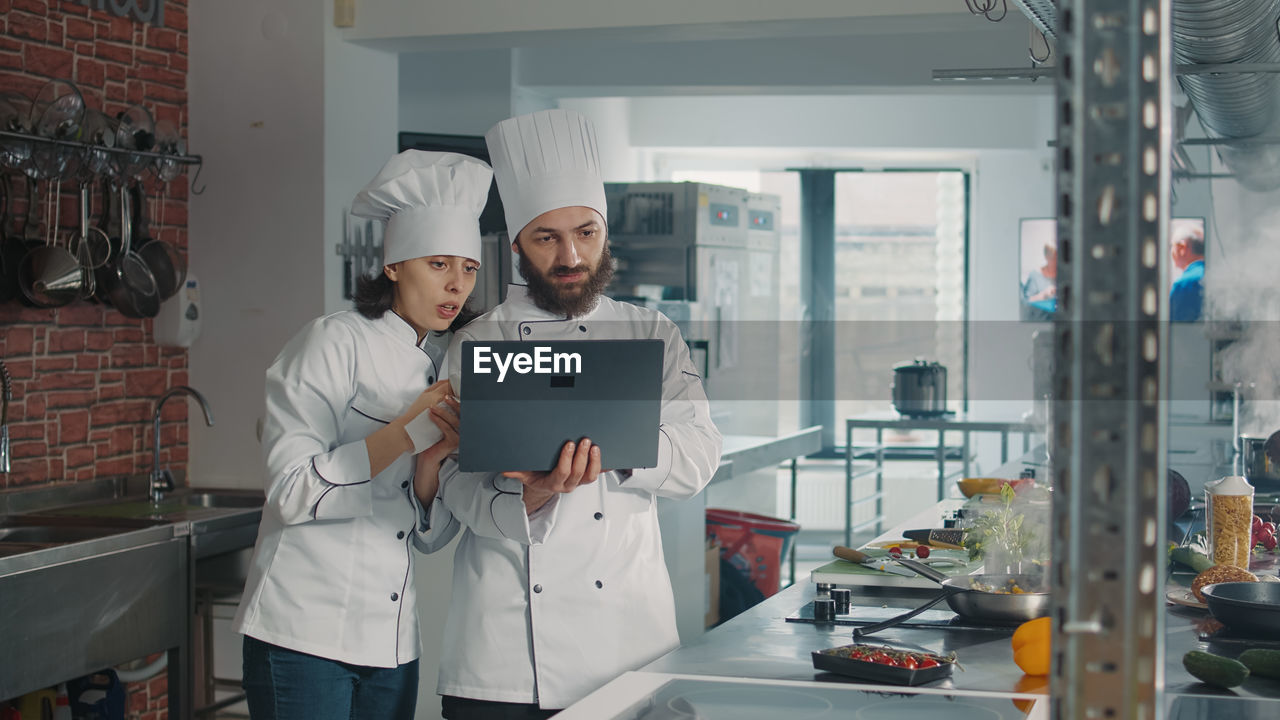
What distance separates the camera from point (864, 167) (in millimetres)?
7980

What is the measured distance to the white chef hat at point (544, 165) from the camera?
212 cm

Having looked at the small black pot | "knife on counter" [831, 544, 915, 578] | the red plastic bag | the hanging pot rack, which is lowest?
the red plastic bag

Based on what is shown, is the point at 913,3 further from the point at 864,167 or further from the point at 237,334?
the point at 864,167

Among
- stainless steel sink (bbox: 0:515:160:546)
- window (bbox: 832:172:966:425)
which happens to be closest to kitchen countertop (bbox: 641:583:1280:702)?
stainless steel sink (bbox: 0:515:160:546)

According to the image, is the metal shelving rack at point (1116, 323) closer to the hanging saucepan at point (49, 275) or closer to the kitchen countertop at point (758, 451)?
the hanging saucepan at point (49, 275)

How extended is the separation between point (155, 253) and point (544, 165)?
73.9 inches

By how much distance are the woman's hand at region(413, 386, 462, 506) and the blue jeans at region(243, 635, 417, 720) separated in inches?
12.7

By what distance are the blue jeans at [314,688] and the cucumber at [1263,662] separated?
136 centimetres

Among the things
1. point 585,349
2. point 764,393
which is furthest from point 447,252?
point 764,393

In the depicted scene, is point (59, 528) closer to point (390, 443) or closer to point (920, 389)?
point (390, 443)

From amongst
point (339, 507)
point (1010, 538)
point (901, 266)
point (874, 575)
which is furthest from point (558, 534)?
point (901, 266)

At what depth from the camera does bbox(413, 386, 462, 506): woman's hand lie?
1911mm

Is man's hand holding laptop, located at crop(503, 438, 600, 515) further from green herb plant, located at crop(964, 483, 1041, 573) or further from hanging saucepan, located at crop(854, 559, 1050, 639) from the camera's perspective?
green herb plant, located at crop(964, 483, 1041, 573)

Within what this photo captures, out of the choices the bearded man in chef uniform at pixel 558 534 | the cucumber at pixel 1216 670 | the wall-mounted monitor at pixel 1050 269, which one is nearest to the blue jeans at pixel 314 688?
the bearded man in chef uniform at pixel 558 534
